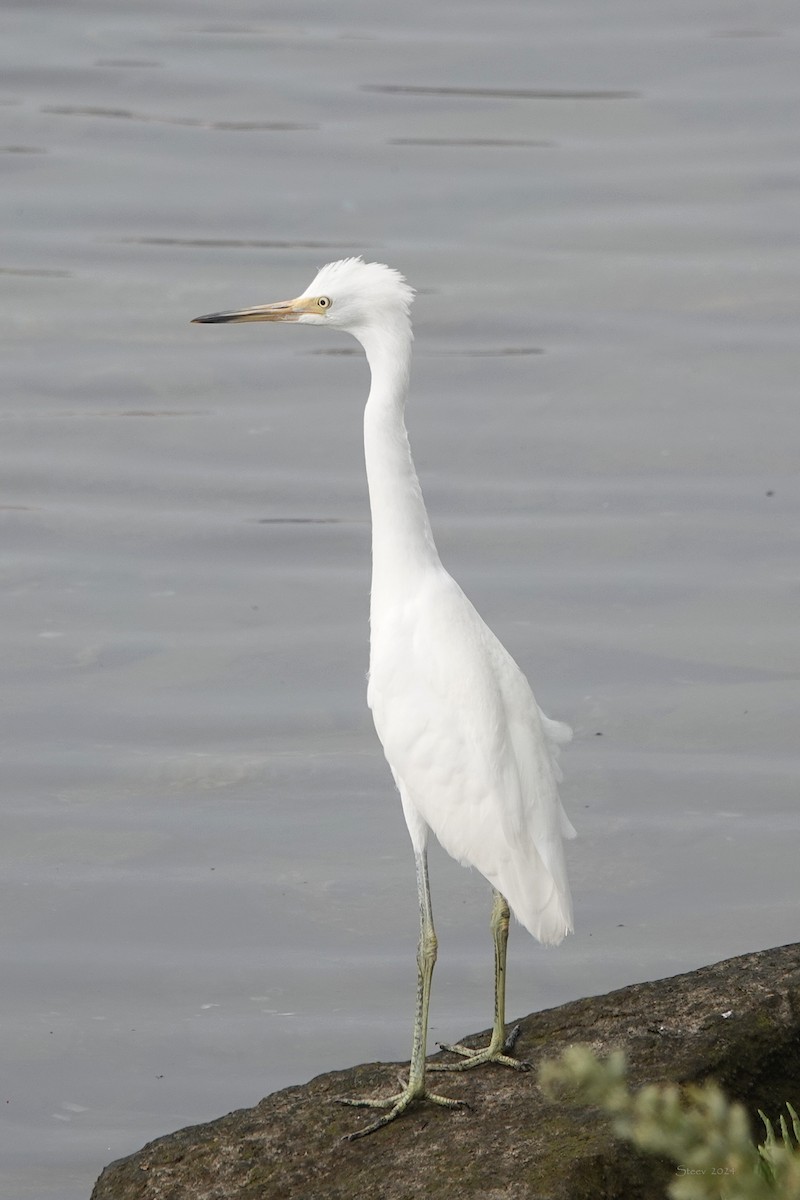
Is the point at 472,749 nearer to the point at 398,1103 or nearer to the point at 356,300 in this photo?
the point at 398,1103

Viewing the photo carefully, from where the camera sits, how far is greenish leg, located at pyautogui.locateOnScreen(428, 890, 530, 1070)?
10.6 feet

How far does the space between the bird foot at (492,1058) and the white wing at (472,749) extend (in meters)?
0.24

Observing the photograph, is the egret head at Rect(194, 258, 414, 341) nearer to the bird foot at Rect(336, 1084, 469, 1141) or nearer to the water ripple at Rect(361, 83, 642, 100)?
the bird foot at Rect(336, 1084, 469, 1141)

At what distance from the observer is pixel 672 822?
16.1 feet

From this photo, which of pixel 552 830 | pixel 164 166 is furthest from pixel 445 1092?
pixel 164 166

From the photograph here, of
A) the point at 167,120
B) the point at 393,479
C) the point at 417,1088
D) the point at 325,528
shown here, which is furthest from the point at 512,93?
the point at 417,1088

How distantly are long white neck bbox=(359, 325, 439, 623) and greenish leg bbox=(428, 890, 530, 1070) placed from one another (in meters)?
0.63

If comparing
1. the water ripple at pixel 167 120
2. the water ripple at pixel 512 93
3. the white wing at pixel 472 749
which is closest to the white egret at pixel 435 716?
the white wing at pixel 472 749

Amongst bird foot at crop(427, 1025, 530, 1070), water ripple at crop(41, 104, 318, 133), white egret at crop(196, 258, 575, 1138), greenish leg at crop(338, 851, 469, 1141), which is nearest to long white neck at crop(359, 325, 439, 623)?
white egret at crop(196, 258, 575, 1138)

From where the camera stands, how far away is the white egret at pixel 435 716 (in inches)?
125

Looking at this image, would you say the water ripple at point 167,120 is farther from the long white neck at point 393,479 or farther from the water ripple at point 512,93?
the long white neck at point 393,479

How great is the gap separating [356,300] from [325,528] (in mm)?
3216

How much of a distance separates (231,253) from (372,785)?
13.1 ft

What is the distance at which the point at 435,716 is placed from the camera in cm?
323
